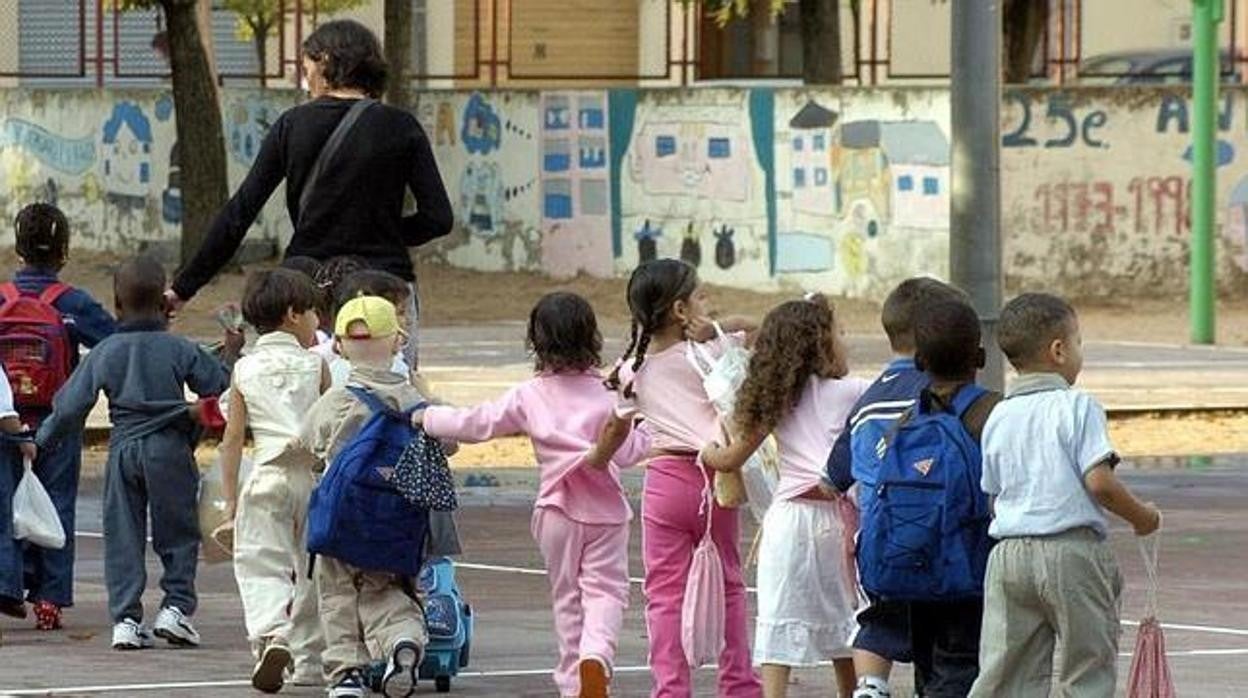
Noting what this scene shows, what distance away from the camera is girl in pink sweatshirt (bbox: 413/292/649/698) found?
31.8 feet

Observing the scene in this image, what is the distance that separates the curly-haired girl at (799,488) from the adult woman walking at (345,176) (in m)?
1.94

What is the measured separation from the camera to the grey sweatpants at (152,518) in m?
11.5

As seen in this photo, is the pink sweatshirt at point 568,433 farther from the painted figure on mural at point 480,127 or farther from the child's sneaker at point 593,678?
the painted figure on mural at point 480,127

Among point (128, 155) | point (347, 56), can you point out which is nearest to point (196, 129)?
point (128, 155)

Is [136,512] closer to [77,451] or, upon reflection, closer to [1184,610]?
[77,451]

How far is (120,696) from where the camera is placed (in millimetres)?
10195

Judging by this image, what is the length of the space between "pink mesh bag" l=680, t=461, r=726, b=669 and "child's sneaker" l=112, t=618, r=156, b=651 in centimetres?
249

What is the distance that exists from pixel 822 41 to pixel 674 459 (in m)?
26.9

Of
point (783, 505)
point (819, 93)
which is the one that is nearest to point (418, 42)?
point (819, 93)

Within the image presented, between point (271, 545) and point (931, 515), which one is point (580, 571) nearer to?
point (271, 545)

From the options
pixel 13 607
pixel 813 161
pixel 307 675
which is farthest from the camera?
pixel 813 161

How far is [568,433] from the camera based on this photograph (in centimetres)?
979

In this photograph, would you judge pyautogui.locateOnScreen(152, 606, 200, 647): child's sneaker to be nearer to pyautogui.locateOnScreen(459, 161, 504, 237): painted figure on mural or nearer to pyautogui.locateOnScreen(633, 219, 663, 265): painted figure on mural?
pyautogui.locateOnScreen(633, 219, 663, 265): painted figure on mural

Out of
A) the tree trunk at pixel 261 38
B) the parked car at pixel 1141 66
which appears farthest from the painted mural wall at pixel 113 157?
the parked car at pixel 1141 66
